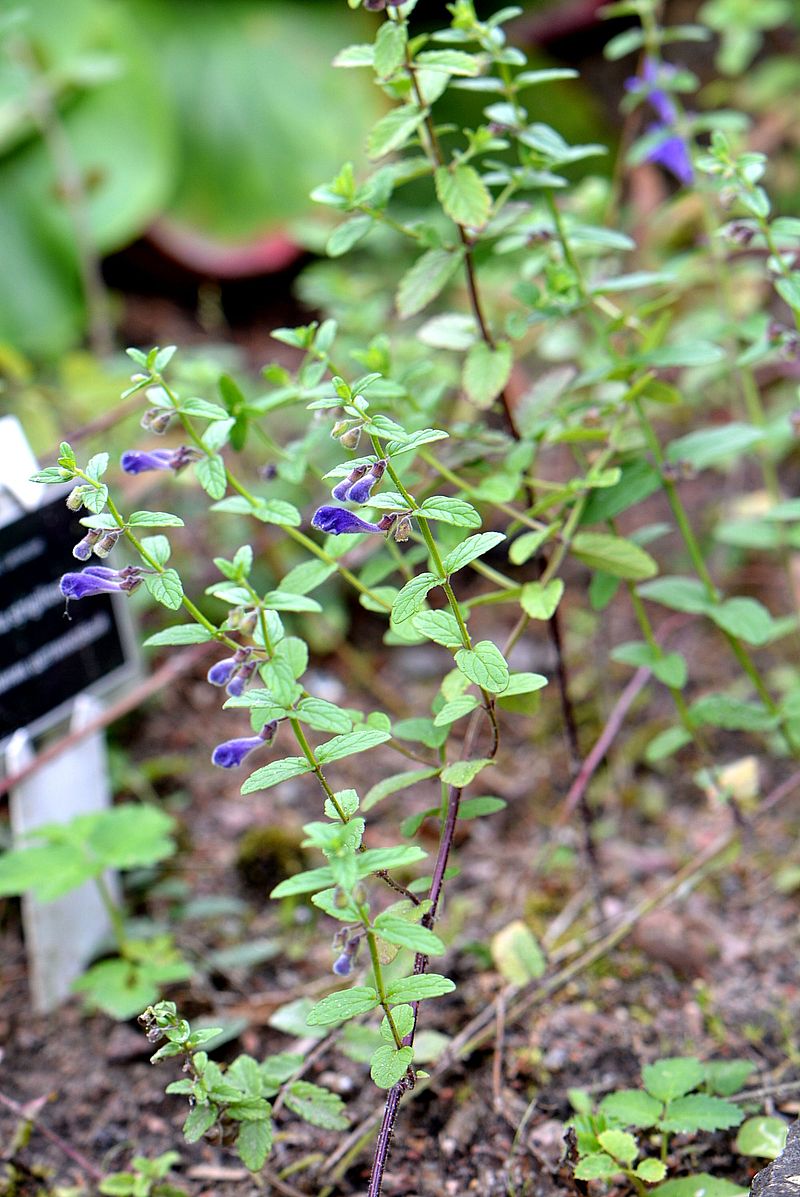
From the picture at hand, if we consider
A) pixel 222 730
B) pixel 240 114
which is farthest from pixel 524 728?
pixel 240 114

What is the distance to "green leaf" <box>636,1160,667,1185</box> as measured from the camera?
96 cm

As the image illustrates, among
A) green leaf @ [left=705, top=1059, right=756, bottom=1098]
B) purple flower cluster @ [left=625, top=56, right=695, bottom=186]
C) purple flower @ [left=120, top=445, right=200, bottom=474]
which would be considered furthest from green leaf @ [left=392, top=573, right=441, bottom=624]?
purple flower cluster @ [left=625, top=56, right=695, bottom=186]

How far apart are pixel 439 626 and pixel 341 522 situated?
111 millimetres

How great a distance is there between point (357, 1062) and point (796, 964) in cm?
53

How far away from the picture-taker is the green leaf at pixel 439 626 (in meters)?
0.87

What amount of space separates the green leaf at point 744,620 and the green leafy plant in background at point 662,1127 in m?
0.44

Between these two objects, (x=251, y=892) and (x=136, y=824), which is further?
(x=251, y=892)

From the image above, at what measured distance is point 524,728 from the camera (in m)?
1.90

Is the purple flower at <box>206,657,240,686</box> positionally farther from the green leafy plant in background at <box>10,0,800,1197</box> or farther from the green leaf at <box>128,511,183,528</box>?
the green leaf at <box>128,511,183,528</box>

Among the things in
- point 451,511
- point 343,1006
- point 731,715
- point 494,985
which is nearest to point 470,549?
point 451,511

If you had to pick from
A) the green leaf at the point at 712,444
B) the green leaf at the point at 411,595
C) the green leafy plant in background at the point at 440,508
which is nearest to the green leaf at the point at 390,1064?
the green leafy plant in background at the point at 440,508

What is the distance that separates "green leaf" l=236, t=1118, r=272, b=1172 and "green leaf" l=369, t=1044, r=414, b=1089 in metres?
0.16

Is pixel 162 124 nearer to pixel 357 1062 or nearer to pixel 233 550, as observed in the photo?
pixel 233 550

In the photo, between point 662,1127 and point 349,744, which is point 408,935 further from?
point 662,1127
